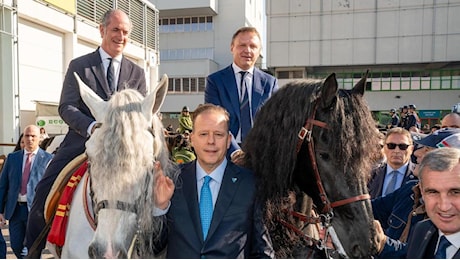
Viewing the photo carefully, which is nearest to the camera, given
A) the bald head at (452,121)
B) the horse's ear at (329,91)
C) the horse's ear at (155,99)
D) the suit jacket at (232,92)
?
the horse's ear at (155,99)

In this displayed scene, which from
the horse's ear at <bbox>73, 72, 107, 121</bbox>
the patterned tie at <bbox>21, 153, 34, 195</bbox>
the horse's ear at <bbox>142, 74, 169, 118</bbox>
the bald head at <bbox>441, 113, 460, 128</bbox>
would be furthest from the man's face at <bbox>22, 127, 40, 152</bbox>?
the bald head at <bbox>441, 113, 460, 128</bbox>

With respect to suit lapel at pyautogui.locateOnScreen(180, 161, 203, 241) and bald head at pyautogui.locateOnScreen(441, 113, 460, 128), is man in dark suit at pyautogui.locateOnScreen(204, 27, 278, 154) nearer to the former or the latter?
suit lapel at pyautogui.locateOnScreen(180, 161, 203, 241)

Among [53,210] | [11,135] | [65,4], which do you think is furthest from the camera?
[65,4]

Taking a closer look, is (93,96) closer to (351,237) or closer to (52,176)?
(52,176)

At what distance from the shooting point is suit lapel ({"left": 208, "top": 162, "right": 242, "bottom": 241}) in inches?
93.5

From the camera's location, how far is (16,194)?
19.2 ft

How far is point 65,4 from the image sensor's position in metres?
16.3

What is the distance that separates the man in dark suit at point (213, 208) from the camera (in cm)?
235

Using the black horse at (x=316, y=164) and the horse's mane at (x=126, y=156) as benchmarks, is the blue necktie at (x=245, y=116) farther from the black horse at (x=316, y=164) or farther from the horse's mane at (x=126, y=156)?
the horse's mane at (x=126, y=156)

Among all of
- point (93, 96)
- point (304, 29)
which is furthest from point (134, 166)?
point (304, 29)

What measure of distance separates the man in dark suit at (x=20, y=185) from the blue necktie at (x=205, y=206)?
442 cm

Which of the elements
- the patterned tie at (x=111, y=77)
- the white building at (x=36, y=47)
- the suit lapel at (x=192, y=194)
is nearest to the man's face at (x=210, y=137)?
the suit lapel at (x=192, y=194)

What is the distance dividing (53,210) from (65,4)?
1594 cm

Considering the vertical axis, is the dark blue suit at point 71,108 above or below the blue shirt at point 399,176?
above
